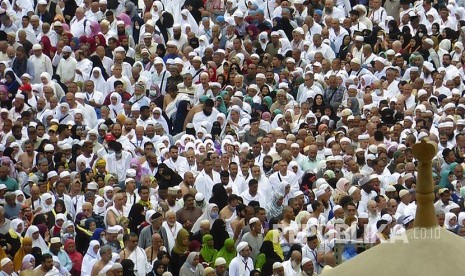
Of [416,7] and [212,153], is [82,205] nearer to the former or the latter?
[212,153]

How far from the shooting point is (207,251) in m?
17.8

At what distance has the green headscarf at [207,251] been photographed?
58.3 ft

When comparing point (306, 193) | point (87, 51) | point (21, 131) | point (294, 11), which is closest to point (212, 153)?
point (306, 193)

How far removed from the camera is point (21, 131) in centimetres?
2138

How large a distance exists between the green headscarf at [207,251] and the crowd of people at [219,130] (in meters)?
0.03

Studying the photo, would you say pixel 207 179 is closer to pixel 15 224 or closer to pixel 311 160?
pixel 311 160

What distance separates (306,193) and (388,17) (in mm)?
7653

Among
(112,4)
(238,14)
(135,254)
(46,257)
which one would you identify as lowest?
(46,257)

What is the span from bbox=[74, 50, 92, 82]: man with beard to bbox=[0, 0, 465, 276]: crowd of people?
0.03 metres

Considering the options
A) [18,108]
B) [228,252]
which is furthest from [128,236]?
[18,108]

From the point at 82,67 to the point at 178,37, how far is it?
2167 mm

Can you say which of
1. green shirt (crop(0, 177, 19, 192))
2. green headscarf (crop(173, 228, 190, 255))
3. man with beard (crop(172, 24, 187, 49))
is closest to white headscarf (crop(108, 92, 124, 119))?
man with beard (crop(172, 24, 187, 49))

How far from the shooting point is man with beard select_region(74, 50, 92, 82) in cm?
2369

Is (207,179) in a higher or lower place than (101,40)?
lower
